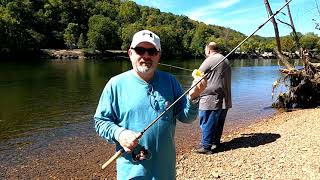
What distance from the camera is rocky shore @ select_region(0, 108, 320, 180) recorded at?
7.95 meters

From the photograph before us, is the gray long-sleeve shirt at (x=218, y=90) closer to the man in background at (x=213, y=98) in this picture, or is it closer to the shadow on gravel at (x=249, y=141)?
the man in background at (x=213, y=98)

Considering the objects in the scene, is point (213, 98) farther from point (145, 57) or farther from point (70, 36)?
point (70, 36)

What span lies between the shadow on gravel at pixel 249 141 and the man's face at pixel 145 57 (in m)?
6.87

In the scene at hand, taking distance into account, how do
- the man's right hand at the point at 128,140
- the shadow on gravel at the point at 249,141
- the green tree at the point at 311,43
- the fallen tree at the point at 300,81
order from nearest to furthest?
the man's right hand at the point at 128,140 → the shadow on gravel at the point at 249,141 → the fallen tree at the point at 300,81 → the green tree at the point at 311,43

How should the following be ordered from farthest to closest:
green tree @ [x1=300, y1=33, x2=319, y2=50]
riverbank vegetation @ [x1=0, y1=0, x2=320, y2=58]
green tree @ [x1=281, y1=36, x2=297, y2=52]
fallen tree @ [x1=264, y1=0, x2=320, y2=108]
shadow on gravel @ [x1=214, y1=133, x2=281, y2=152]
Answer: riverbank vegetation @ [x1=0, y1=0, x2=320, y2=58] < green tree @ [x1=300, y1=33, x2=319, y2=50] < green tree @ [x1=281, y1=36, x2=297, y2=52] < fallen tree @ [x1=264, y1=0, x2=320, y2=108] < shadow on gravel @ [x1=214, y1=133, x2=281, y2=152]

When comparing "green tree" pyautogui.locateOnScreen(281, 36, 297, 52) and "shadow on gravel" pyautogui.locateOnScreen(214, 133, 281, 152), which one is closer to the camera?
"shadow on gravel" pyautogui.locateOnScreen(214, 133, 281, 152)

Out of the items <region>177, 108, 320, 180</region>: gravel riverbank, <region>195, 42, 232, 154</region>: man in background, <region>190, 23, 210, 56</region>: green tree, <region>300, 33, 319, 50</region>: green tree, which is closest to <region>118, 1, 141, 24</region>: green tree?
<region>190, 23, 210, 56</region>: green tree

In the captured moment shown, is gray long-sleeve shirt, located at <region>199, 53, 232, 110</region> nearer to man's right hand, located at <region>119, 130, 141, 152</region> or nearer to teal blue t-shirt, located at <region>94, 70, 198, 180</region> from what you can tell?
teal blue t-shirt, located at <region>94, 70, 198, 180</region>

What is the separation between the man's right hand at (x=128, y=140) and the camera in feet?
10.4

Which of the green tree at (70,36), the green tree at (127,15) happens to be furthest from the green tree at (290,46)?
the green tree at (127,15)

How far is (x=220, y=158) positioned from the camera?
906 cm

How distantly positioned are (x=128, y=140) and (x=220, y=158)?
6.24m

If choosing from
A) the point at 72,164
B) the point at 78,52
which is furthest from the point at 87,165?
the point at 78,52

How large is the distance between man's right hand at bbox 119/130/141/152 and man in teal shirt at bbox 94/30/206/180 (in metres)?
0.08
